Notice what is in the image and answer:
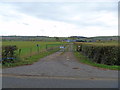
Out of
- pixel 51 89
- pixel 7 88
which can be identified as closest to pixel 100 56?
pixel 51 89

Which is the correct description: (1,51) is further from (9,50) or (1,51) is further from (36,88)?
(36,88)

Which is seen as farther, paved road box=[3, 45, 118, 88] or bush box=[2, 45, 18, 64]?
bush box=[2, 45, 18, 64]

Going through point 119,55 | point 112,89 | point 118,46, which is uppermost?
point 118,46

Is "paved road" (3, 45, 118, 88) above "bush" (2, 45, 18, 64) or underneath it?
Answer: underneath

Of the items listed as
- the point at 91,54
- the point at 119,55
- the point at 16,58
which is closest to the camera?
the point at 119,55

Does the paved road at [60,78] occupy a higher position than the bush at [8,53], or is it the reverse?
the bush at [8,53]

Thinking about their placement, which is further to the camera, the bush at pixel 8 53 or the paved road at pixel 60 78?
the bush at pixel 8 53

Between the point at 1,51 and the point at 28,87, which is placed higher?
the point at 1,51

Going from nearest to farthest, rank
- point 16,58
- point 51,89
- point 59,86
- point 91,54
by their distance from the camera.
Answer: point 51,89 < point 59,86 < point 16,58 < point 91,54

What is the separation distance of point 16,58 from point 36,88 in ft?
25.6

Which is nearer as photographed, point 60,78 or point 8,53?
point 60,78

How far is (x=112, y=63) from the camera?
480 inches

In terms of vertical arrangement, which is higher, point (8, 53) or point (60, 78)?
point (8, 53)

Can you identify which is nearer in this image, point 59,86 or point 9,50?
point 59,86
